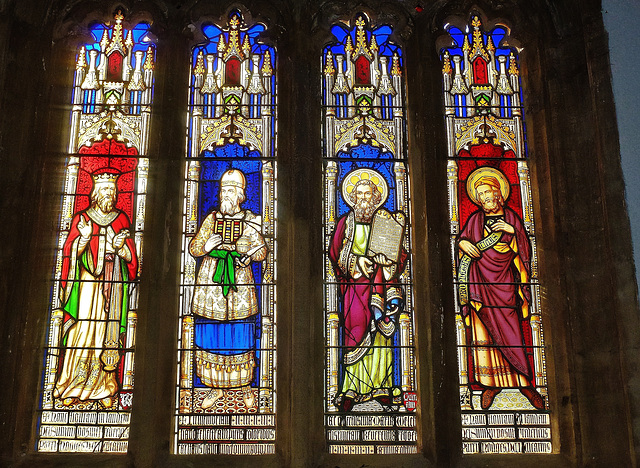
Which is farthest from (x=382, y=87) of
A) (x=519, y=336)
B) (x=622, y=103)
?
(x=519, y=336)

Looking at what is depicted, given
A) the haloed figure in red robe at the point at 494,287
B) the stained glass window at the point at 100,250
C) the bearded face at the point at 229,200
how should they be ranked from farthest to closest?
the bearded face at the point at 229,200 < the haloed figure in red robe at the point at 494,287 < the stained glass window at the point at 100,250

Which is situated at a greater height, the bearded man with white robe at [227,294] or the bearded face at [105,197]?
the bearded face at [105,197]

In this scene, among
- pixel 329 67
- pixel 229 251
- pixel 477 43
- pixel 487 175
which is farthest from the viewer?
pixel 477 43

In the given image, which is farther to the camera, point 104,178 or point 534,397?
point 104,178

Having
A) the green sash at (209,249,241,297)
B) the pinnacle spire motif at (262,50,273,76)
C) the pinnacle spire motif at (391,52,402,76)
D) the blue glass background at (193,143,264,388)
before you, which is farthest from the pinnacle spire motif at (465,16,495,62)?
the green sash at (209,249,241,297)

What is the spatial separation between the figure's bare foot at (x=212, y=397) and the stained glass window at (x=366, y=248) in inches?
25.8

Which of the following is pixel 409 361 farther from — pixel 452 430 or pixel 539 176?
pixel 539 176

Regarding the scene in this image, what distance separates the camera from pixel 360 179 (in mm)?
5523

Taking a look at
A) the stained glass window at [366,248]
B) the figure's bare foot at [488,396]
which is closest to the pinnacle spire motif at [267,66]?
the stained glass window at [366,248]

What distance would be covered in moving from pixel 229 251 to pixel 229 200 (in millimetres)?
352

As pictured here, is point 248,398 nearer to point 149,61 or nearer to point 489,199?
point 489,199

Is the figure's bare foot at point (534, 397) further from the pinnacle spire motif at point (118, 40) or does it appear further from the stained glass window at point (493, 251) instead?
the pinnacle spire motif at point (118, 40)

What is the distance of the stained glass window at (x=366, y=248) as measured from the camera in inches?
199

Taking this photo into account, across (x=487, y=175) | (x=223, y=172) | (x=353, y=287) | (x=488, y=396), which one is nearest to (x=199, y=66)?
(x=223, y=172)
